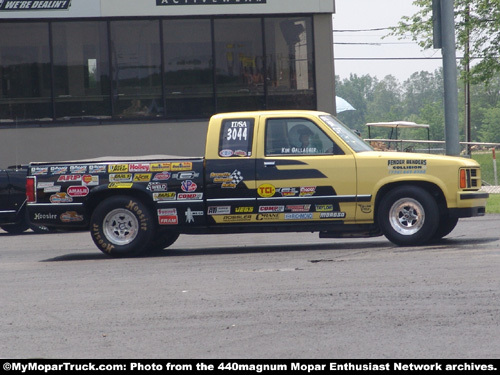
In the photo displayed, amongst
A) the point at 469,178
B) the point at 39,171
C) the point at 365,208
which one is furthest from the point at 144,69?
the point at 469,178

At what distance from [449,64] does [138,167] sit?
7.72 m

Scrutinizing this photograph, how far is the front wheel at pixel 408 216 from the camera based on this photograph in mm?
11477

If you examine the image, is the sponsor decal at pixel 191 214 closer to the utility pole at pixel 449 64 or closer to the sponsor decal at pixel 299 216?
the sponsor decal at pixel 299 216

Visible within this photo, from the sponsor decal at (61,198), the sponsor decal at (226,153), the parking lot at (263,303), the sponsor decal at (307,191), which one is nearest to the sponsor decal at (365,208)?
the parking lot at (263,303)

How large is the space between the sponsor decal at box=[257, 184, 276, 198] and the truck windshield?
117 centimetres

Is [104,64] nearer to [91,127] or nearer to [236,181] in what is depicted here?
[91,127]

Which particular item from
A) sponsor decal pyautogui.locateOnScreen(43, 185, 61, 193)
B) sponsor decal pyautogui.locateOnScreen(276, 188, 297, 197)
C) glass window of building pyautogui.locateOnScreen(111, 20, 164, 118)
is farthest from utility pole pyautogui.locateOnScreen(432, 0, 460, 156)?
glass window of building pyautogui.locateOnScreen(111, 20, 164, 118)

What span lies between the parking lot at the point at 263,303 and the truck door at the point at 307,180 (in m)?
0.54

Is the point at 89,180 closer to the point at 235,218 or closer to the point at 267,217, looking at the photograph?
the point at 235,218

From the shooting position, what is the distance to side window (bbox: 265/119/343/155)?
38.5 ft

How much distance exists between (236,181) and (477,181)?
10.6 feet

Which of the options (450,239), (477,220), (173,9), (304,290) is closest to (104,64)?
(173,9)

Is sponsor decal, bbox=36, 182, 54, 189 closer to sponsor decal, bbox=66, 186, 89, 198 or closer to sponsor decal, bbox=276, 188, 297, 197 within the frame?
sponsor decal, bbox=66, 186, 89, 198

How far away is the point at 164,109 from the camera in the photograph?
24.4 metres
